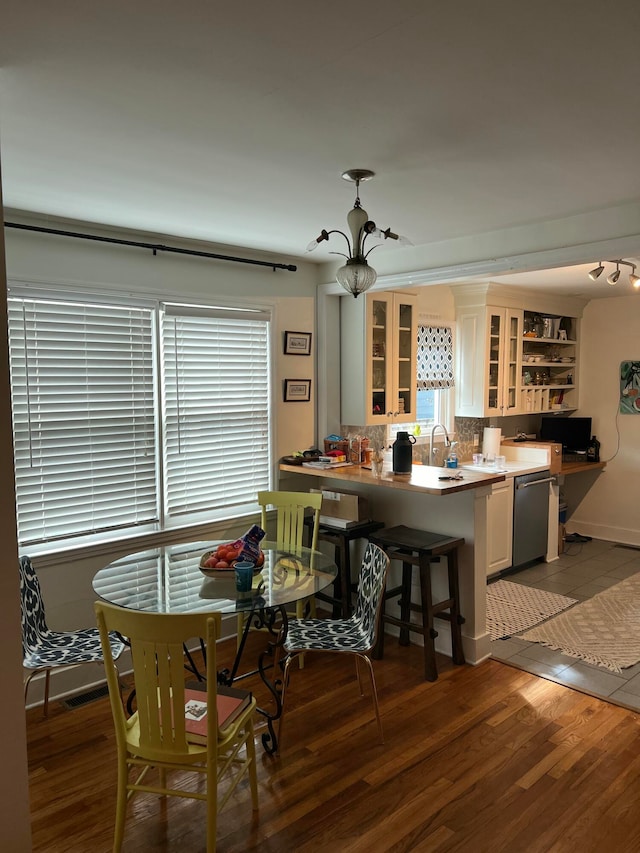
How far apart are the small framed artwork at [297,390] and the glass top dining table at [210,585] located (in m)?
1.47

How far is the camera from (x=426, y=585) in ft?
11.7

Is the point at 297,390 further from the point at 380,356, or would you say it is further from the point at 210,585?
the point at 210,585

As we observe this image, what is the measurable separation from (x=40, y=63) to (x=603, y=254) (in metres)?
2.74

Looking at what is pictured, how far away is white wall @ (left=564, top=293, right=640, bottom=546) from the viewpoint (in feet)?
21.2

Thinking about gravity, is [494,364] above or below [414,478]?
above

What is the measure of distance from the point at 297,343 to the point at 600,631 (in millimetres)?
2919

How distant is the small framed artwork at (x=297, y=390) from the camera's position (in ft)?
15.2

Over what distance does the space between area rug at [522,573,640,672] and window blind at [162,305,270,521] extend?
223 cm

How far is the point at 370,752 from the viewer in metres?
2.91

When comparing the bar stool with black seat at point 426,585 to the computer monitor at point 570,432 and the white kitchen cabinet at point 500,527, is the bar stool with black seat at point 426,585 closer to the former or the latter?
the white kitchen cabinet at point 500,527

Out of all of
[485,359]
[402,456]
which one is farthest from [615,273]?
[402,456]

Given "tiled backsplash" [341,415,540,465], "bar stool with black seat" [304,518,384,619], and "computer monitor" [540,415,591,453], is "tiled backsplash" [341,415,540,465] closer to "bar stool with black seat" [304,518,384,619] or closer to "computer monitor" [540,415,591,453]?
"computer monitor" [540,415,591,453]

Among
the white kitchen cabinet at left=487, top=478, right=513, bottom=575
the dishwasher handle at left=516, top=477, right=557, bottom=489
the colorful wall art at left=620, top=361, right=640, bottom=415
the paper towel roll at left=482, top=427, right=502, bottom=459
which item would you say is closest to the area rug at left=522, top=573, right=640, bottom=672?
the white kitchen cabinet at left=487, top=478, right=513, bottom=575

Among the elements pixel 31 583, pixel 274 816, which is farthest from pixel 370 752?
pixel 31 583
